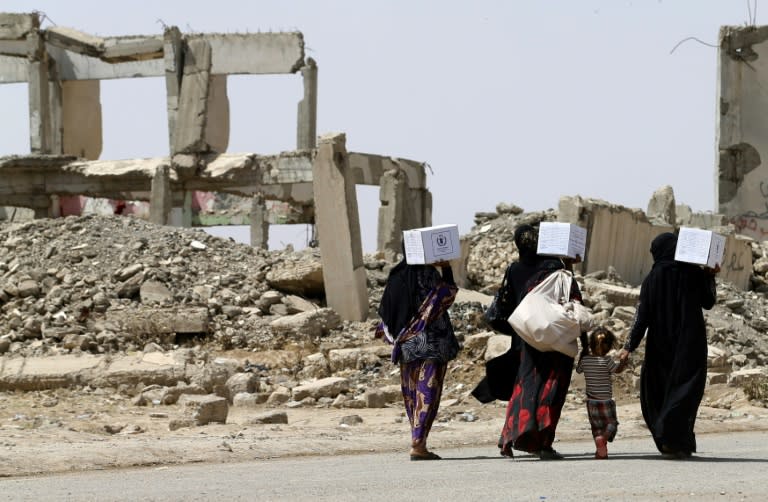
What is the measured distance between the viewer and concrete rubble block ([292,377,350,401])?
40.8 ft

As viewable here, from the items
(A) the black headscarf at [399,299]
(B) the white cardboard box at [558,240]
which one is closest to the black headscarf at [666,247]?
(B) the white cardboard box at [558,240]

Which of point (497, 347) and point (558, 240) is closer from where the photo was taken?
point (558, 240)

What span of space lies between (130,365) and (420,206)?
643 inches

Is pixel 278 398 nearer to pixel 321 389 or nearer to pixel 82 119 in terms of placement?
pixel 321 389

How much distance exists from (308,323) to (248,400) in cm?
307

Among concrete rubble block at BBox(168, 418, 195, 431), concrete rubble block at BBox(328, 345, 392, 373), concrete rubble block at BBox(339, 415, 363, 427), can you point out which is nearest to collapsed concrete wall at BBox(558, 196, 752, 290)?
concrete rubble block at BBox(328, 345, 392, 373)

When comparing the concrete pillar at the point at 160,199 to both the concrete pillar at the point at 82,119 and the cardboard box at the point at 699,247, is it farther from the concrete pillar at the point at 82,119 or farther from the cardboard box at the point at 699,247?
the cardboard box at the point at 699,247

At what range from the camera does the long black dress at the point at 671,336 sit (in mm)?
7535

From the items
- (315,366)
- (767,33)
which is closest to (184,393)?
(315,366)

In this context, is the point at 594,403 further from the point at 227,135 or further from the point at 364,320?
the point at 227,135

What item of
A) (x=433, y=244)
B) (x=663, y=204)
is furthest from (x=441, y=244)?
(x=663, y=204)

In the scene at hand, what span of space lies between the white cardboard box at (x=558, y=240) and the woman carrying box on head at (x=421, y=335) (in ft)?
2.06

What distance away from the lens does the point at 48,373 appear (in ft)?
43.2

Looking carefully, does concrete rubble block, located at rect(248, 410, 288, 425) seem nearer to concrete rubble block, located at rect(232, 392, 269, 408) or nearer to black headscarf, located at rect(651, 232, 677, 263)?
concrete rubble block, located at rect(232, 392, 269, 408)
